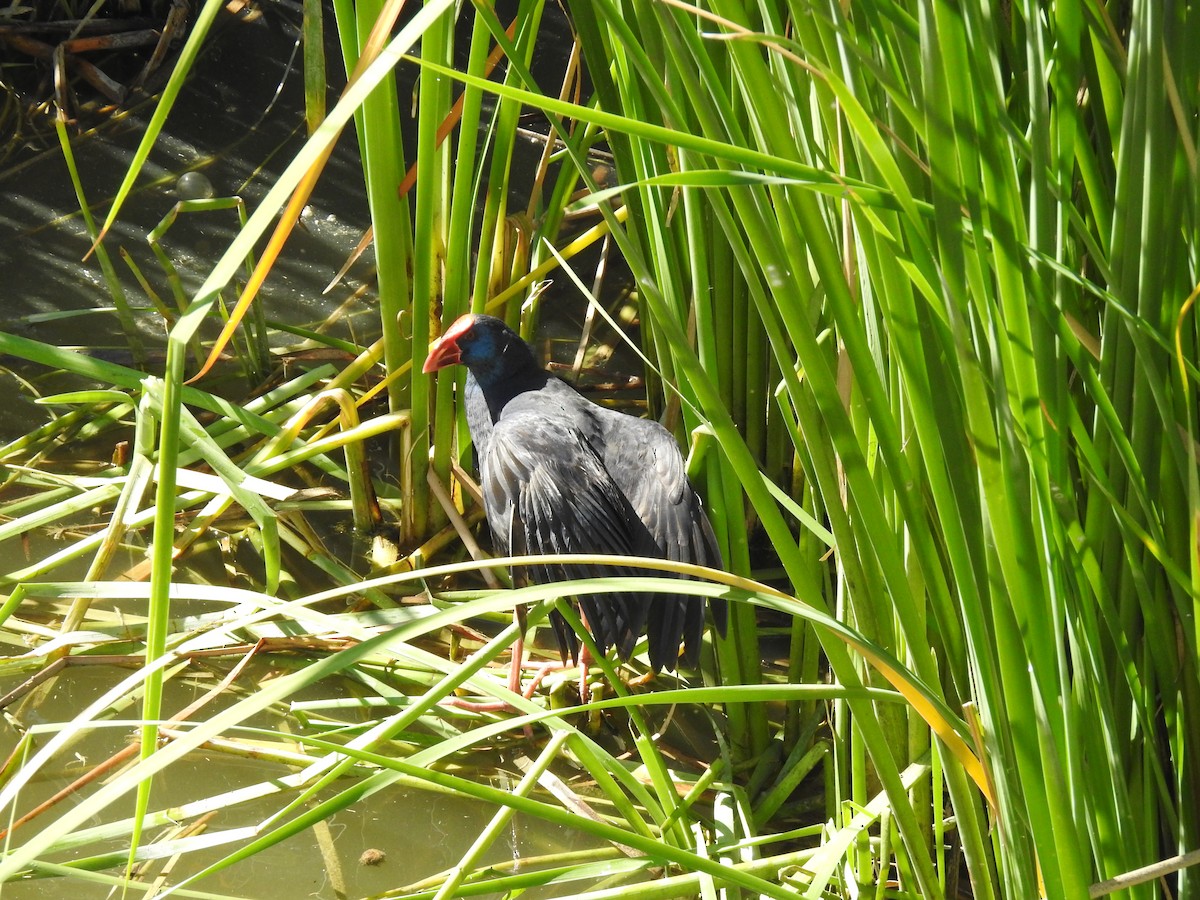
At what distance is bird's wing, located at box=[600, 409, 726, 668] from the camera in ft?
6.93

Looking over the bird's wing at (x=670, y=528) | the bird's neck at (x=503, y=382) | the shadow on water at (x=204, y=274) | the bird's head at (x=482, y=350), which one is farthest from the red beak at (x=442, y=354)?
the shadow on water at (x=204, y=274)

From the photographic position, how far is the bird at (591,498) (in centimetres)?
213

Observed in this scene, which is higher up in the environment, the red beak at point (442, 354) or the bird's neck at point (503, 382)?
the red beak at point (442, 354)

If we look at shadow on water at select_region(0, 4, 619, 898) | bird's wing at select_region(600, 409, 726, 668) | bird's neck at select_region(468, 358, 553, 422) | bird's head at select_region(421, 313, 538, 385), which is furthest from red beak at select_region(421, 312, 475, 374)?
shadow on water at select_region(0, 4, 619, 898)

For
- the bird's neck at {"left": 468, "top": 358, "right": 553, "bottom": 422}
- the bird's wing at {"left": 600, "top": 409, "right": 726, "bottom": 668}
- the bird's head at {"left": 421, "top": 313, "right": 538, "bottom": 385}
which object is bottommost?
the bird's wing at {"left": 600, "top": 409, "right": 726, "bottom": 668}

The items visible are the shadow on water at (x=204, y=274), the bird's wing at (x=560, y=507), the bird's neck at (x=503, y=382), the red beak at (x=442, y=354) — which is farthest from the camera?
the bird's neck at (x=503, y=382)

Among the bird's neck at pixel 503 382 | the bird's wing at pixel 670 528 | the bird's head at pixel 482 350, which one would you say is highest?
the bird's head at pixel 482 350

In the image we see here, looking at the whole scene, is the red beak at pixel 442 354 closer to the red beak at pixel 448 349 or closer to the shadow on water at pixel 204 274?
the red beak at pixel 448 349

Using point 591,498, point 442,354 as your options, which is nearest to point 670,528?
point 591,498

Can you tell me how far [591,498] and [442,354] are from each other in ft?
1.52

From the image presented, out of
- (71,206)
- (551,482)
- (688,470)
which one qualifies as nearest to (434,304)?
(551,482)

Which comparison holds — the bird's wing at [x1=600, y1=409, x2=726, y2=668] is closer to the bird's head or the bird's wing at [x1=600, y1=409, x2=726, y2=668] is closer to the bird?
the bird

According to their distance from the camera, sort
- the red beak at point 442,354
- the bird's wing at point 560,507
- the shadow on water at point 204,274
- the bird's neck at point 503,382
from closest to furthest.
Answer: the shadow on water at point 204,274, the bird's wing at point 560,507, the red beak at point 442,354, the bird's neck at point 503,382

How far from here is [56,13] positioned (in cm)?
396
